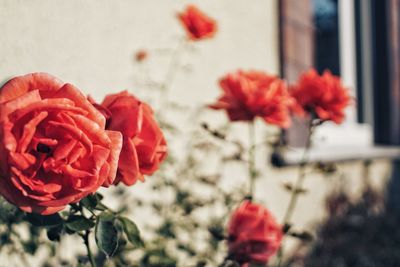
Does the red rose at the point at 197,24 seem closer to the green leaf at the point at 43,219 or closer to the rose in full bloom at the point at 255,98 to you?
the rose in full bloom at the point at 255,98

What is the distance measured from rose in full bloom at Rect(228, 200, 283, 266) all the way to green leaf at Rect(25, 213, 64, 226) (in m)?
0.49

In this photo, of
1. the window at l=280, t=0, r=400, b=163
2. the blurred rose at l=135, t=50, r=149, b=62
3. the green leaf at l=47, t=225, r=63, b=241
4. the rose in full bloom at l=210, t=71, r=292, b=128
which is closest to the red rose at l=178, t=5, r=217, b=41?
the blurred rose at l=135, t=50, r=149, b=62

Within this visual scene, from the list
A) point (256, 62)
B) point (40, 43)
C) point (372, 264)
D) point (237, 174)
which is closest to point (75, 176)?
point (40, 43)

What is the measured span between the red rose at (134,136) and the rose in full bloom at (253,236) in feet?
1.35

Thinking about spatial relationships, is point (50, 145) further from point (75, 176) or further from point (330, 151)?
point (330, 151)

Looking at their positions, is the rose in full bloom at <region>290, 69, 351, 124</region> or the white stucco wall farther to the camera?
the white stucco wall

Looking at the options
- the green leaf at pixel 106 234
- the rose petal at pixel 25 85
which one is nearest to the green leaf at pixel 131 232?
the green leaf at pixel 106 234

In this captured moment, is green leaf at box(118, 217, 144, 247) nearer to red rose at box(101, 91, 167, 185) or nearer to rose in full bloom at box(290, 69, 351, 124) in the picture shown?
red rose at box(101, 91, 167, 185)

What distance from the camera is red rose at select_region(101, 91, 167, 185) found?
2.65 feet

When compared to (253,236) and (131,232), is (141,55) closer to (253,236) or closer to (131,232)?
(253,236)

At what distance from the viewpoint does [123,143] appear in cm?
81

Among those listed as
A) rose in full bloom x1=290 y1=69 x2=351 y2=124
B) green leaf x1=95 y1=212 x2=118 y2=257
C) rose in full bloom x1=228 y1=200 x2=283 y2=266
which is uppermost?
rose in full bloom x1=290 y1=69 x2=351 y2=124

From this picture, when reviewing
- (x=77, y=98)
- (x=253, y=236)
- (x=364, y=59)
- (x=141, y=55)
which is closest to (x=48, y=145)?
(x=77, y=98)

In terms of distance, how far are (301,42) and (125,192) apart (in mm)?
1864
